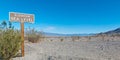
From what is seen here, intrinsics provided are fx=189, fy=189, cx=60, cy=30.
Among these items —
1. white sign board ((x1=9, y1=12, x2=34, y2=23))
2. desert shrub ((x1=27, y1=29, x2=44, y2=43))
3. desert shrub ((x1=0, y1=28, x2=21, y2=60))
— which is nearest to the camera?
desert shrub ((x1=0, y1=28, x2=21, y2=60))

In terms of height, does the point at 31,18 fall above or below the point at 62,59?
above

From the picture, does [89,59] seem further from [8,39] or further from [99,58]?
[8,39]

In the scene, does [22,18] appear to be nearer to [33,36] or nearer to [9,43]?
[9,43]

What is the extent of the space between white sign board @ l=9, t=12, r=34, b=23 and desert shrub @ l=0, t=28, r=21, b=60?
64 centimetres

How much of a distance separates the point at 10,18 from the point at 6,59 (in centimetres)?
217

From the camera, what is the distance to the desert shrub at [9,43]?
30.8ft

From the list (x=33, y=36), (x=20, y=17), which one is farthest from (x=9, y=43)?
(x=33, y=36)

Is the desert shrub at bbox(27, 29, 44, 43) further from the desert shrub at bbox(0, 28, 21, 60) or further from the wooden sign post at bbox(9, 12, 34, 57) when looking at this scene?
the desert shrub at bbox(0, 28, 21, 60)

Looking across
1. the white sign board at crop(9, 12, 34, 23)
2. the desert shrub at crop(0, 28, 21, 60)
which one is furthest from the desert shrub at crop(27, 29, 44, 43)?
the desert shrub at crop(0, 28, 21, 60)

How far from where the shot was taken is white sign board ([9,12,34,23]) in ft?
33.3

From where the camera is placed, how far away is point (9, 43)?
31.6ft

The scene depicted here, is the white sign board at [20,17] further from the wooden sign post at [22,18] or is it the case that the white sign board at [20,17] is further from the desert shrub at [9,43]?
the desert shrub at [9,43]

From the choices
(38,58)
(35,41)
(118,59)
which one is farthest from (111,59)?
(35,41)

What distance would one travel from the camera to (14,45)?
973cm
